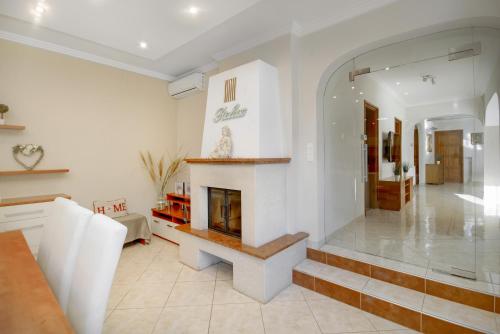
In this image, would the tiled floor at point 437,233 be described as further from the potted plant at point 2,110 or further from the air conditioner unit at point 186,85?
the potted plant at point 2,110

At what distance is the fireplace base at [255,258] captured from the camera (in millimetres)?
2254

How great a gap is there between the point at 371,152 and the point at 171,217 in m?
3.13

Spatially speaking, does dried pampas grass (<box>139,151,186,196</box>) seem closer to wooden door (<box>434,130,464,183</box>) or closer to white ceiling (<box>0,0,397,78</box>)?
white ceiling (<box>0,0,397,78</box>)

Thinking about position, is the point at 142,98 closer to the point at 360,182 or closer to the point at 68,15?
the point at 68,15

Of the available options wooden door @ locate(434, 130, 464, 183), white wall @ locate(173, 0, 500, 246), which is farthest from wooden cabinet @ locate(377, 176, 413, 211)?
white wall @ locate(173, 0, 500, 246)

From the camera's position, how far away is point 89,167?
3547 millimetres

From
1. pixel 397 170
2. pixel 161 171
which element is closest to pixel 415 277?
pixel 397 170

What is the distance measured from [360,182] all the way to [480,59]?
172cm

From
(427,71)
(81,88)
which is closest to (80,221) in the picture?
(81,88)

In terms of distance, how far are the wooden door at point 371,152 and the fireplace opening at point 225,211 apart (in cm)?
188

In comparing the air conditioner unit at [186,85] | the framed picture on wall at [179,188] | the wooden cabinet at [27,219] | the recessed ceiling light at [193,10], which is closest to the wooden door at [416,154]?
the recessed ceiling light at [193,10]

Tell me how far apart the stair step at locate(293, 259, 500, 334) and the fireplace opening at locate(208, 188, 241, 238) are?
2.74 feet

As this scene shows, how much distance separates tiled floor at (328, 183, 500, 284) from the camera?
7.56 ft

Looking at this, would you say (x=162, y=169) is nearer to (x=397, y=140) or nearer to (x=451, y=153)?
(x=397, y=140)
